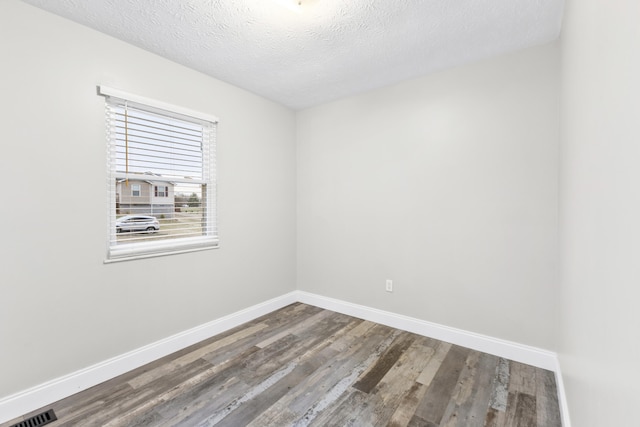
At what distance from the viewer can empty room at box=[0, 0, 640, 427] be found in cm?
176

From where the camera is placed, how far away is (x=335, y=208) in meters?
Answer: 3.48

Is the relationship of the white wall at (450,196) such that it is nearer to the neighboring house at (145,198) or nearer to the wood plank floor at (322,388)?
the wood plank floor at (322,388)

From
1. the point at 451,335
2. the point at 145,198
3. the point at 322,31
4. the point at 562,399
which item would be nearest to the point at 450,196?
the point at 451,335

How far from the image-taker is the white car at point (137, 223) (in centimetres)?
229

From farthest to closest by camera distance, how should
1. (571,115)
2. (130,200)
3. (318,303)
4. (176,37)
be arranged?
(318,303), (130,200), (176,37), (571,115)

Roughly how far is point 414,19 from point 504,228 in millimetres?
1749

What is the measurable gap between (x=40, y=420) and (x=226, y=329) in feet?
4.68

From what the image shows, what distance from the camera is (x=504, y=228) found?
2.43 meters

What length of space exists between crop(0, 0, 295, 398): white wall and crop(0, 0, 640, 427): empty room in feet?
0.04

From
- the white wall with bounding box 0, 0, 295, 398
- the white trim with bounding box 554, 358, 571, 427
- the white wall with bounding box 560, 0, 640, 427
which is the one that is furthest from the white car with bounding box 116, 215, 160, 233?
the white trim with bounding box 554, 358, 571, 427

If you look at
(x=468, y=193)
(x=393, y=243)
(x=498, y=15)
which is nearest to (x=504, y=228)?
(x=468, y=193)

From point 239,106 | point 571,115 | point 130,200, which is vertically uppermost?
point 239,106

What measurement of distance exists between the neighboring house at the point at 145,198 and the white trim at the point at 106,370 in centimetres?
110

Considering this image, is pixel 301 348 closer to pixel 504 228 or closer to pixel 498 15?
pixel 504 228
